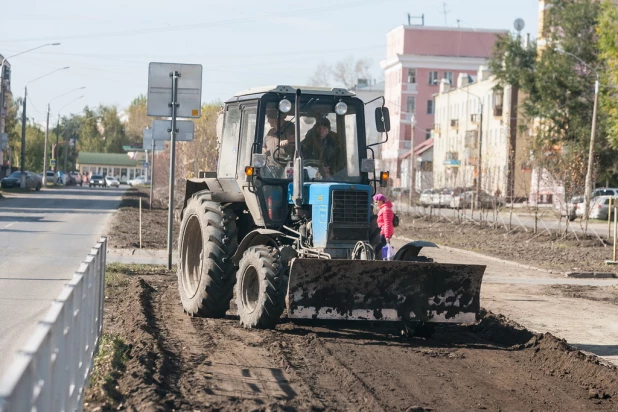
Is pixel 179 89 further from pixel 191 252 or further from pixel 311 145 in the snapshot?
pixel 311 145

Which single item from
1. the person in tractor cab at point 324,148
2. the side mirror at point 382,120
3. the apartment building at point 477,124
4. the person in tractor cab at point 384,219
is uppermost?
the apartment building at point 477,124

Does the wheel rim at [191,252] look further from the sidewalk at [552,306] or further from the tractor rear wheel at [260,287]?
the sidewalk at [552,306]

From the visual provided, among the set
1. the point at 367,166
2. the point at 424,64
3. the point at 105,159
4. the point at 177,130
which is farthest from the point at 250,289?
the point at 105,159

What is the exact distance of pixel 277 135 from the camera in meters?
12.9

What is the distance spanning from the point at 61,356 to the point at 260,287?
5.69m

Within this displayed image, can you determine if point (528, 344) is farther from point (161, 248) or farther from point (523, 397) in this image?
point (161, 248)

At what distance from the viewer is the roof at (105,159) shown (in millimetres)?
165125

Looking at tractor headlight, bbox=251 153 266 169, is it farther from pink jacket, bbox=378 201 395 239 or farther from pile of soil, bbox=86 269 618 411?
pile of soil, bbox=86 269 618 411

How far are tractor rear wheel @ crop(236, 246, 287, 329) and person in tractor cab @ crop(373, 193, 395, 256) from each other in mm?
1339

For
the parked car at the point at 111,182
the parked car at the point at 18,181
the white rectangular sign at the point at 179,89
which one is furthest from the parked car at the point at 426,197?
the parked car at the point at 111,182

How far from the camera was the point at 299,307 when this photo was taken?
11172mm

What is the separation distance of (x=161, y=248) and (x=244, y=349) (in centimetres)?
1482

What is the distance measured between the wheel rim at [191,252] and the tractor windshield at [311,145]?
66.2 inches

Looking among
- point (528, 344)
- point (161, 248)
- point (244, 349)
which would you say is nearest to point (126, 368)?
point (244, 349)
